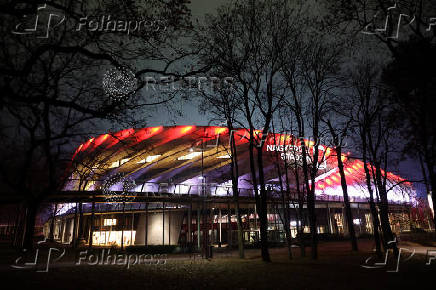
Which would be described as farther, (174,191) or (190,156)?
(190,156)

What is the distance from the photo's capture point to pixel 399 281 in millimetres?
9703

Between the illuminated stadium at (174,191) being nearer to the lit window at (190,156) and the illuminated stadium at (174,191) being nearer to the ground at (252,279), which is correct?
the lit window at (190,156)

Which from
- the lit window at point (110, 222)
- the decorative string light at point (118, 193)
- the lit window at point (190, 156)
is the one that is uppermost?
the lit window at point (190, 156)

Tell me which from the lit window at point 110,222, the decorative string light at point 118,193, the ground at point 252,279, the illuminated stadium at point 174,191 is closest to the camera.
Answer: the ground at point 252,279

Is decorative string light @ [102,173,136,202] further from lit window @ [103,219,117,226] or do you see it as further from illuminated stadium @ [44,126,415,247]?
lit window @ [103,219,117,226]

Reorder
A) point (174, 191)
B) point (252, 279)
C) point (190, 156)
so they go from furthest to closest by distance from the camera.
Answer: point (190, 156)
point (174, 191)
point (252, 279)

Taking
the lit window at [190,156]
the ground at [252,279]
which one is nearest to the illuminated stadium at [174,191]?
the lit window at [190,156]

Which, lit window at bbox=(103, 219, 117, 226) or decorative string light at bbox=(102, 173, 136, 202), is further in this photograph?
lit window at bbox=(103, 219, 117, 226)

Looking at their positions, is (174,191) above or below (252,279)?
above

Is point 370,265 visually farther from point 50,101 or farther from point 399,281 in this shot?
point 50,101

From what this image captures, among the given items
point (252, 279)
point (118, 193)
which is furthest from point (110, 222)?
point (252, 279)

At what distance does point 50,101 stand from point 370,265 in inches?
566

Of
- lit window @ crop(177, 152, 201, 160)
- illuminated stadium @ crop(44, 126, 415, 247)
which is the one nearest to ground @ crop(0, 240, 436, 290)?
illuminated stadium @ crop(44, 126, 415, 247)

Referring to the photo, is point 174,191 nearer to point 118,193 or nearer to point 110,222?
point 118,193
